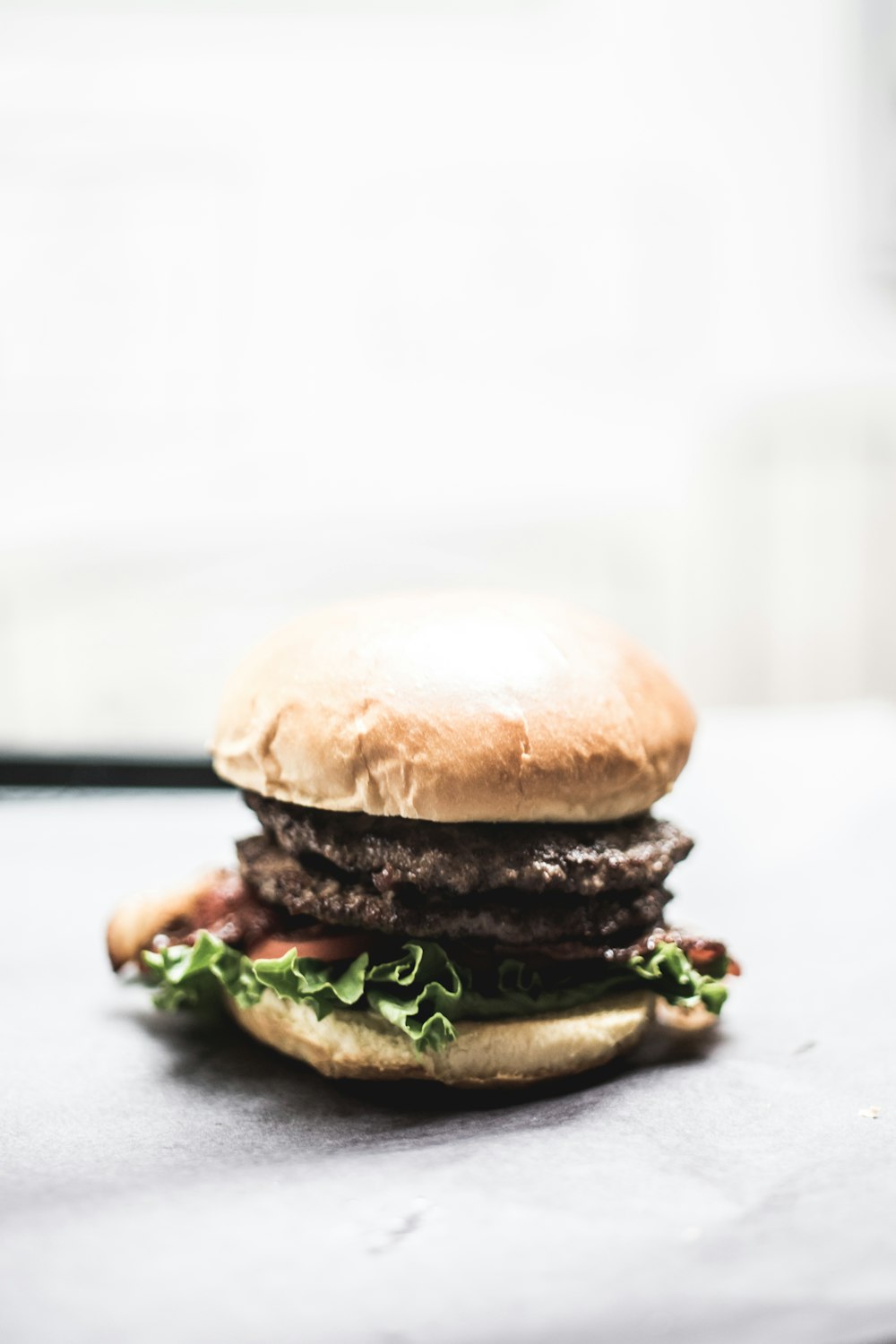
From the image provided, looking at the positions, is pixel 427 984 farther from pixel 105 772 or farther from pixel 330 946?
pixel 105 772

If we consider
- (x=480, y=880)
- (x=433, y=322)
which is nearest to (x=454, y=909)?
(x=480, y=880)

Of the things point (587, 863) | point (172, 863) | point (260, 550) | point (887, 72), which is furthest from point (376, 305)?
point (587, 863)

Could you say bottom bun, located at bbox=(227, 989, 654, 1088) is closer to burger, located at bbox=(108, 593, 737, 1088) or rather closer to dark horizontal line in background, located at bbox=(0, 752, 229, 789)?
burger, located at bbox=(108, 593, 737, 1088)

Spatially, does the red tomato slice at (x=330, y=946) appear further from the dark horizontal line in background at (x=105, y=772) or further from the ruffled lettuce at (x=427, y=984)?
the dark horizontal line in background at (x=105, y=772)

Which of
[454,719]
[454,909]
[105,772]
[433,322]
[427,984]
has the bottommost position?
[105,772]

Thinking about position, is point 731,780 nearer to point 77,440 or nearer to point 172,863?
point 172,863
